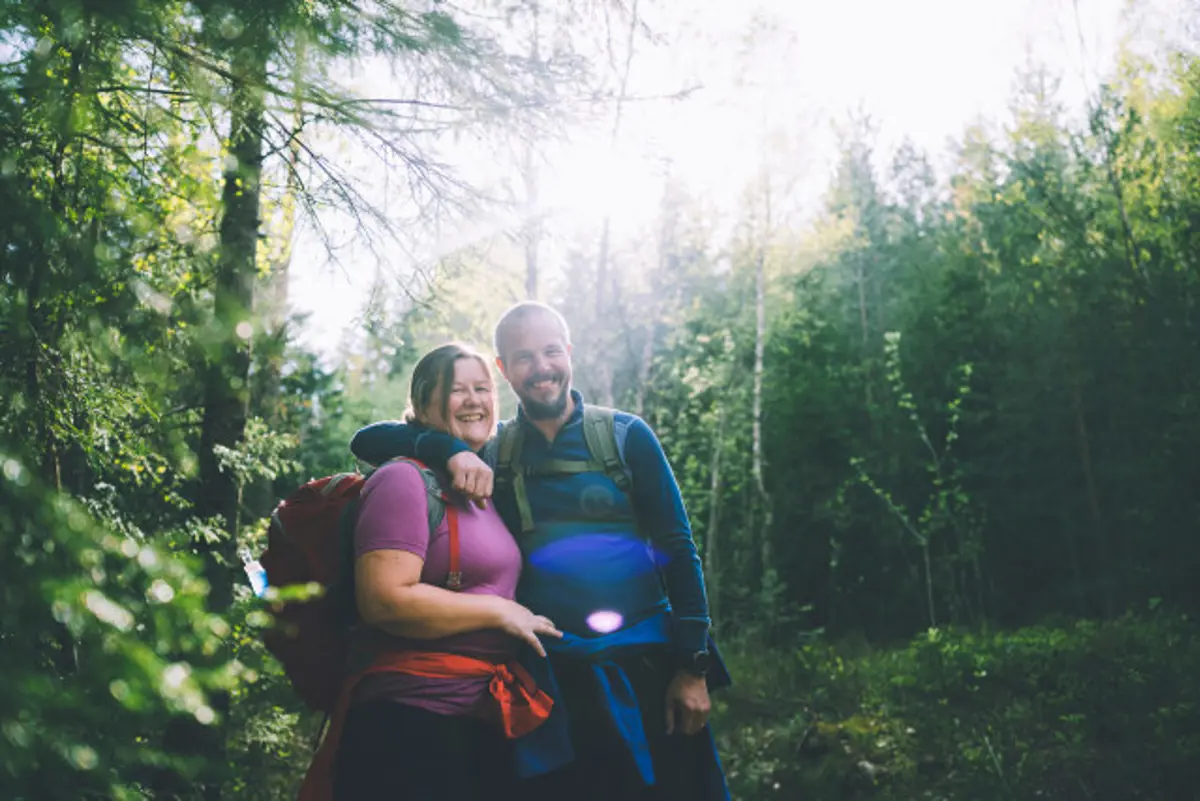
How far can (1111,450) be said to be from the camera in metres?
12.2

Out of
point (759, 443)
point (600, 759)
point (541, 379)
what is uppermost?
point (759, 443)

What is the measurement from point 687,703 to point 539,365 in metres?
1.21

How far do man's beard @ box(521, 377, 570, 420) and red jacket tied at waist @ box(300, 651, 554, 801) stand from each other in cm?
88

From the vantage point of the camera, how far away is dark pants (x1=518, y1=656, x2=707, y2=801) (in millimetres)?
2250

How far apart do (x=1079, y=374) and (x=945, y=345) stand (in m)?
3.14

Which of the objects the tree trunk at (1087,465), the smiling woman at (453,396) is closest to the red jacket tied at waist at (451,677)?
the smiling woman at (453,396)

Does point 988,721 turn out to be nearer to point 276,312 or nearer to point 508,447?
point 508,447

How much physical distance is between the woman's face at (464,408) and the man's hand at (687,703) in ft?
3.31

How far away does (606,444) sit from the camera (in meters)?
2.62

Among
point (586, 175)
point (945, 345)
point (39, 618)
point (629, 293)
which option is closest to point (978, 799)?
point (586, 175)

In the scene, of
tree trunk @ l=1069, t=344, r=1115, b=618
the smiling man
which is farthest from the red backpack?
tree trunk @ l=1069, t=344, r=1115, b=618

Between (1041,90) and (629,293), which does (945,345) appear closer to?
(1041,90)

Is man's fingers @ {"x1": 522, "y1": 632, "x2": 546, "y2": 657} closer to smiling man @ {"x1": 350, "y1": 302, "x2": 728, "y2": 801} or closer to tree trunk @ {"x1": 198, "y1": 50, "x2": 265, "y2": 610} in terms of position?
smiling man @ {"x1": 350, "y1": 302, "x2": 728, "y2": 801}

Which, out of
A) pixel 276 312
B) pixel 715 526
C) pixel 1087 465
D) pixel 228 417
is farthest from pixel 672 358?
pixel 228 417
